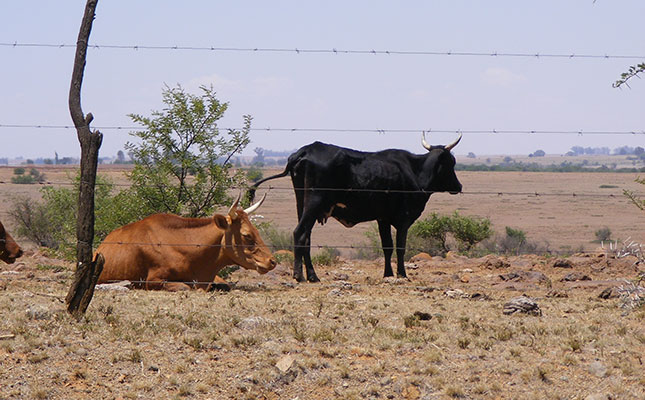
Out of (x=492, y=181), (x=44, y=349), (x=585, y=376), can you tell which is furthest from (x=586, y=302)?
(x=492, y=181)

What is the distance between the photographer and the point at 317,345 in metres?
9.67

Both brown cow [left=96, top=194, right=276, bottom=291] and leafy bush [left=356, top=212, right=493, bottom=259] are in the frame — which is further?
leafy bush [left=356, top=212, right=493, bottom=259]

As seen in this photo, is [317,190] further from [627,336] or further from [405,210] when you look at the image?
[627,336]

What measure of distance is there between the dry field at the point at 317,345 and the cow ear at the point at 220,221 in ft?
3.37

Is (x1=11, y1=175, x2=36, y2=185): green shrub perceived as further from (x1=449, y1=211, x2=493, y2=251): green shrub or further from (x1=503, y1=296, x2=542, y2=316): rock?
(x1=449, y1=211, x2=493, y2=251): green shrub

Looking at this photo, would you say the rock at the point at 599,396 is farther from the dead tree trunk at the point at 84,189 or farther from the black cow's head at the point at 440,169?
the black cow's head at the point at 440,169

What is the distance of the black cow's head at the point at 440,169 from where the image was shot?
16844 millimetres

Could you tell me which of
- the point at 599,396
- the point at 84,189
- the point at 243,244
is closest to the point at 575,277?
the point at 243,244

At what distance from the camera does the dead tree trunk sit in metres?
10.1

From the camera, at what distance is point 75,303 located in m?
10.1

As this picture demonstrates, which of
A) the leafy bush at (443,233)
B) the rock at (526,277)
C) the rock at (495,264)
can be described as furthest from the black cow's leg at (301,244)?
the leafy bush at (443,233)

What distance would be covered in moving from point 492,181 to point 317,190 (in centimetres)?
6829

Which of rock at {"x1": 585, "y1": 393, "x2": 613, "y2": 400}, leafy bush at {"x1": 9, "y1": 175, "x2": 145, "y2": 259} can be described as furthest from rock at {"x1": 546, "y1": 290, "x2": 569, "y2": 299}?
leafy bush at {"x1": 9, "y1": 175, "x2": 145, "y2": 259}

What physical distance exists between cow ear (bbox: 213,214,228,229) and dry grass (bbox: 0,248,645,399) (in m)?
1.58
